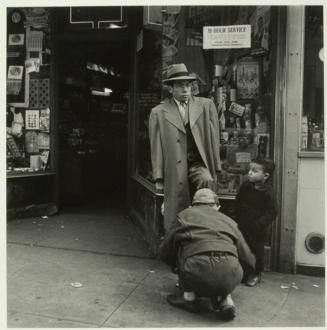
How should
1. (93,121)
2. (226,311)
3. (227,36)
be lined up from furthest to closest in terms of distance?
1. (93,121)
2. (227,36)
3. (226,311)

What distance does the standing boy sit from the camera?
4.81 meters

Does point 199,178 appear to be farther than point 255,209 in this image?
No

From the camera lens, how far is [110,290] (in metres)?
4.62

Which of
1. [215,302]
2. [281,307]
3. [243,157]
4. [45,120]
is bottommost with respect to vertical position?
[281,307]

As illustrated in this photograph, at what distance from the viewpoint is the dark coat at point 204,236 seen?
393cm

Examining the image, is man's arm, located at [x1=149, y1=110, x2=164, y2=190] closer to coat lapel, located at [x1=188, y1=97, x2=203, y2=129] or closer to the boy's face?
coat lapel, located at [x1=188, y1=97, x2=203, y2=129]

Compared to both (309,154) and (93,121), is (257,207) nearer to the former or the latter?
(309,154)

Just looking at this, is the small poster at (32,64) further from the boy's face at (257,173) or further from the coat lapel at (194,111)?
the boy's face at (257,173)

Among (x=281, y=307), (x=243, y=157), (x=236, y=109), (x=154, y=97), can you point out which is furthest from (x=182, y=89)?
(x=281, y=307)

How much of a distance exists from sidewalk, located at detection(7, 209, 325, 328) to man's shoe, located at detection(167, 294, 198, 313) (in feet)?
0.15

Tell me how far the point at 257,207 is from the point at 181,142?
3.17 ft

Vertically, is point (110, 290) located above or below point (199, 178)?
below

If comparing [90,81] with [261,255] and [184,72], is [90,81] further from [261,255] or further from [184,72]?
[261,255]

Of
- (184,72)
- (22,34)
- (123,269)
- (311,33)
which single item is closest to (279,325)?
(123,269)
